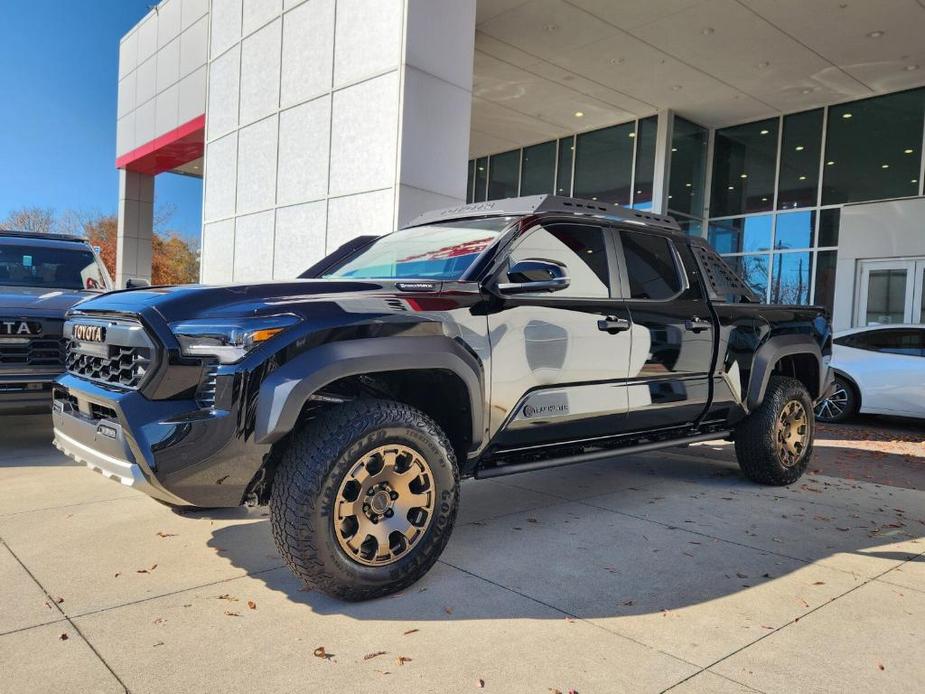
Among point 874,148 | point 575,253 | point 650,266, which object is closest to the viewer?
point 575,253

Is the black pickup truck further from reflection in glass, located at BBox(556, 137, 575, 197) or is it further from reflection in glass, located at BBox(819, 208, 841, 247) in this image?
reflection in glass, located at BBox(556, 137, 575, 197)

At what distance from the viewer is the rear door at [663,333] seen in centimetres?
425

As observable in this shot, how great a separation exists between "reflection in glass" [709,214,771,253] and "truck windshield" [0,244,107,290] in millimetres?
14518

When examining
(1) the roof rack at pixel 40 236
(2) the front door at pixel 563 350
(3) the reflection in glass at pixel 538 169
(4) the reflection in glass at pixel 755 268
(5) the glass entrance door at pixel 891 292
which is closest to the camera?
(2) the front door at pixel 563 350

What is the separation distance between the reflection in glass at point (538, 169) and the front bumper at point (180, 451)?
18026mm

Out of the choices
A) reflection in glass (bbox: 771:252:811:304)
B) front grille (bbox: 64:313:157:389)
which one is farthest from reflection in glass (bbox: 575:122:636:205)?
front grille (bbox: 64:313:157:389)

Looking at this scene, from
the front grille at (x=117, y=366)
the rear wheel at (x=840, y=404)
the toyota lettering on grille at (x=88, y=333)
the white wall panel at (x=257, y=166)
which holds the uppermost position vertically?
the white wall panel at (x=257, y=166)

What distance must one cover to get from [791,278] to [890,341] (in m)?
7.72

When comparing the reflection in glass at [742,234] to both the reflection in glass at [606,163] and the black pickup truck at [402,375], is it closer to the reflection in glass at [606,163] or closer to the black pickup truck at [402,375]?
the reflection in glass at [606,163]

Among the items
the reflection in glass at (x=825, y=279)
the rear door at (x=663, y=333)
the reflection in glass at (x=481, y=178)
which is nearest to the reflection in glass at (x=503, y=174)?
the reflection in glass at (x=481, y=178)

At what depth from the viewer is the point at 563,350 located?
3.77m

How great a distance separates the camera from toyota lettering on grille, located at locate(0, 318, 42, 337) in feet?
17.8

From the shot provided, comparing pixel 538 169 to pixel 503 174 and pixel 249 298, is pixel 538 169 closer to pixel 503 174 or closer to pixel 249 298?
pixel 503 174

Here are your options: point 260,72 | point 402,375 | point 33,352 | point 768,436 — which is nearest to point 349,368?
point 402,375
